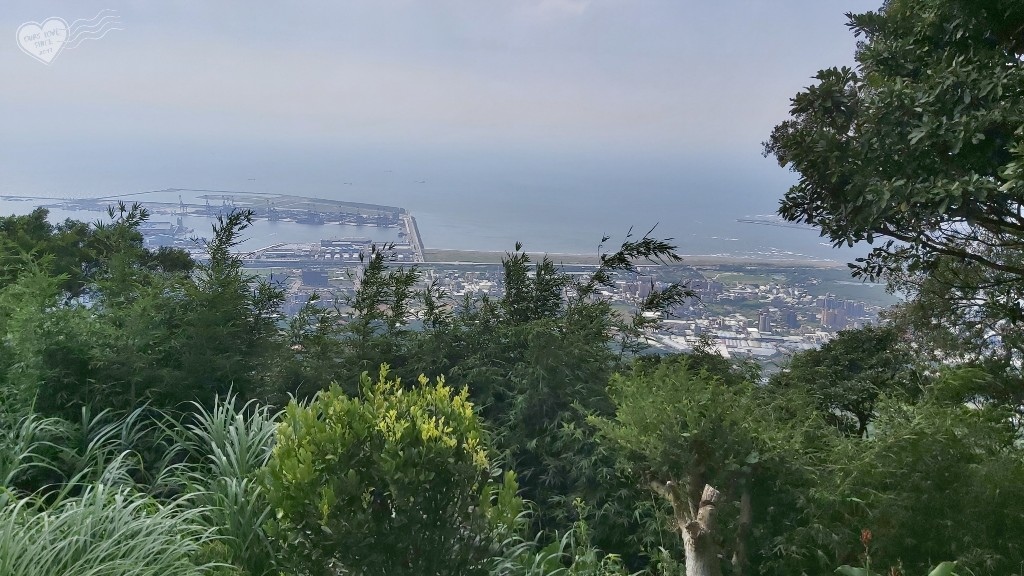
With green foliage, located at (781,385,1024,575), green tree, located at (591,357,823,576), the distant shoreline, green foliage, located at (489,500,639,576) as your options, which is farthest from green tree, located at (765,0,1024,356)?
green foliage, located at (489,500,639,576)

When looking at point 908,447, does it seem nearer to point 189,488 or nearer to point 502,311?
point 502,311

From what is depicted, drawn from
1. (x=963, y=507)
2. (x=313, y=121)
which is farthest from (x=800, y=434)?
(x=313, y=121)

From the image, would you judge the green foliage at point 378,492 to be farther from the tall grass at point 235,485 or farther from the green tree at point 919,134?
the green tree at point 919,134

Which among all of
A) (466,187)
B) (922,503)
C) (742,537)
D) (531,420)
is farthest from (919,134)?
(466,187)

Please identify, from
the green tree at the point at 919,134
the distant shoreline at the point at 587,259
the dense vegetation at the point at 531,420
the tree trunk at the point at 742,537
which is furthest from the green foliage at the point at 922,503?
the distant shoreline at the point at 587,259

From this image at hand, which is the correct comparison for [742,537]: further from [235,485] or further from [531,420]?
[235,485]

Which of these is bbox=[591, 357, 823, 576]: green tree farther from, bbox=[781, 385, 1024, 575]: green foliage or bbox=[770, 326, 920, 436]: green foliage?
bbox=[770, 326, 920, 436]: green foliage
